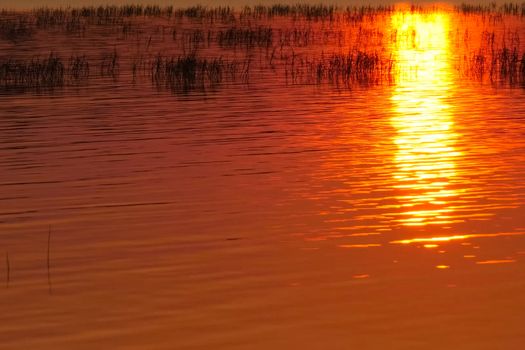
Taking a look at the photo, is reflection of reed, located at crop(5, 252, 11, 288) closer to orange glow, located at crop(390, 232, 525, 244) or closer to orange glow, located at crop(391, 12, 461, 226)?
orange glow, located at crop(390, 232, 525, 244)

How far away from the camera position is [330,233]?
10.6 metres

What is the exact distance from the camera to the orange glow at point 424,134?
39.5 feet

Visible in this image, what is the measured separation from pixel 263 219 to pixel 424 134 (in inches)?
303

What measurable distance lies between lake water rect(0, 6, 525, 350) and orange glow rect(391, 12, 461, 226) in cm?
5

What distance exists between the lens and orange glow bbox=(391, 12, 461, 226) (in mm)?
12055

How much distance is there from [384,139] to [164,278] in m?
9.48

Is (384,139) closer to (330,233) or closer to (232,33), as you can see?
(330,233)

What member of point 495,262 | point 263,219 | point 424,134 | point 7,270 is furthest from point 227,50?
point 495,262

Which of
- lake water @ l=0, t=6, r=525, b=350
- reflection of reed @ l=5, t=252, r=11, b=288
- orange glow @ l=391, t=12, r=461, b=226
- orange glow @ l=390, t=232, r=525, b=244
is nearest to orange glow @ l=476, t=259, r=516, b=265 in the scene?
lake water @ l=0, t=6, r=525, b=350

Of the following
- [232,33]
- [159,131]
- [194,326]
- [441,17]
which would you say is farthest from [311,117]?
[441,17]

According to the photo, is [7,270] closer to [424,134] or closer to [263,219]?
[263,219]

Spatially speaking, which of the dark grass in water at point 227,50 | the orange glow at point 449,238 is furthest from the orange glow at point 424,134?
the dark grass in water at point 227,50

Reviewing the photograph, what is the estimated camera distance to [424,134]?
60.6ft

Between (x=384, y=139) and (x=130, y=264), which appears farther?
→ (x=384, y=139)
